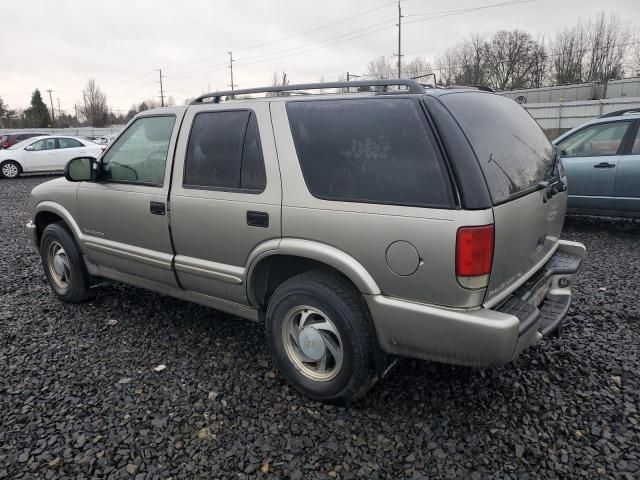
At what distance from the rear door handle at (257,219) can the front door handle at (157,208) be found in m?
0.86

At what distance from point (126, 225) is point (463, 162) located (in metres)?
2.66

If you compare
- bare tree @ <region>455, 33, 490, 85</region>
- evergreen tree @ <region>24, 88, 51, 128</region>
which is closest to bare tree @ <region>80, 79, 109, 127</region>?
evergreen tree @ <region>24, 88, 51, 128</region>

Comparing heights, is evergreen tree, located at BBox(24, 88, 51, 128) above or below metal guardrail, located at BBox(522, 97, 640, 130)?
above

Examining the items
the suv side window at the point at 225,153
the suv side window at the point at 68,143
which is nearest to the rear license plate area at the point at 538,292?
the suv side window at the point at 225,153

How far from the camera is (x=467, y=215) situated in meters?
2.30

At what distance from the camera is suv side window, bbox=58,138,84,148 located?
17.7 m

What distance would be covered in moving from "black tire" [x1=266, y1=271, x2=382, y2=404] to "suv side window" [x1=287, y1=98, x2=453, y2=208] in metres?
0.51

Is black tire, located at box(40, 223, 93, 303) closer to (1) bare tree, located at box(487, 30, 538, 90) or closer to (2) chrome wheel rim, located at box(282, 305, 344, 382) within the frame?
(2) chrome wheel rim, located at box(282, 305, 344, 382)

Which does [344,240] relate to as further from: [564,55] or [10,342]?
[564,55]

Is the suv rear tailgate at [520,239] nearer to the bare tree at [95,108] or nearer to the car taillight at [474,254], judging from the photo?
the car taillight at [474,254]

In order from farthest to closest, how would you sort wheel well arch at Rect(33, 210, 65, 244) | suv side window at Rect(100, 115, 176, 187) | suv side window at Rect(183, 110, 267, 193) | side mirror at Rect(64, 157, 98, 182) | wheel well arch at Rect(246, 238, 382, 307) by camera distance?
wheel well arch at Rect(33, 210, 65, 244) → side mirror at Rect(64, 157, 98, 182) → suv side window at Rect(100, 115, 176, 187) → suv side window at Rect(183, 110, 267, 193) → wheel well arch at Rect(246, 238, 382, 307)

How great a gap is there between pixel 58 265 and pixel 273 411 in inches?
116

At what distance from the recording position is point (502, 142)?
2.78 meters

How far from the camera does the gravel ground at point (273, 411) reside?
2.44 metres
